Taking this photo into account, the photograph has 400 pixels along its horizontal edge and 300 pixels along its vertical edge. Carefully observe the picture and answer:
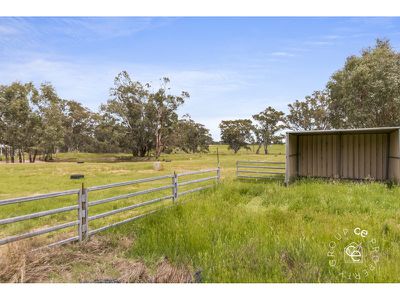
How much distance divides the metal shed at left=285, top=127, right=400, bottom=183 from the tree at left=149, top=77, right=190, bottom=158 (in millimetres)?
33319

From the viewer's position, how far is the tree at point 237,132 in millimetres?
68312

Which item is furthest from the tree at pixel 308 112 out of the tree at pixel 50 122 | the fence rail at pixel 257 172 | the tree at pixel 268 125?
the tree at pixel 50 122

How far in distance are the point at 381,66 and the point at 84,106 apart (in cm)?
5933

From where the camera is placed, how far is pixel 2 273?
4086 millimetres

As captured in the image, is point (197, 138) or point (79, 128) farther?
point (197, 138)

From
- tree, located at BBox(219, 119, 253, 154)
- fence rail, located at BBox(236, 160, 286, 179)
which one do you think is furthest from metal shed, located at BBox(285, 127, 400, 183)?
tree, located at BBox(219, 119, 253, 154)

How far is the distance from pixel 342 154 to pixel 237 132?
5400cm

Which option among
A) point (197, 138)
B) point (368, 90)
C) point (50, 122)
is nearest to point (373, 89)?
point (368, 90)

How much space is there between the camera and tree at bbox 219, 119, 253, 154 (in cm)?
6831

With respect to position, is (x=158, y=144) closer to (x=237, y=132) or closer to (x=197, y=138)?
(x=197, y=138)

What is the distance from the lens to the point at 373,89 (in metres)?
22.1

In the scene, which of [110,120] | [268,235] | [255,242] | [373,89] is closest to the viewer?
[255,242]

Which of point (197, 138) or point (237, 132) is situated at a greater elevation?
point (237, 132)

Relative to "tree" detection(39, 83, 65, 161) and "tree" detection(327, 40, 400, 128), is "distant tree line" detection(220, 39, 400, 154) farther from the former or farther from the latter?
"tree" detection(39, 83, 65, 161)
